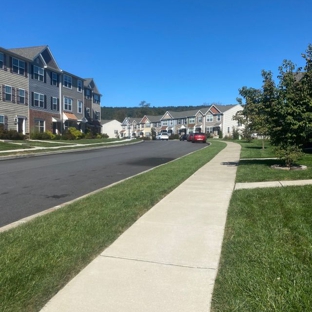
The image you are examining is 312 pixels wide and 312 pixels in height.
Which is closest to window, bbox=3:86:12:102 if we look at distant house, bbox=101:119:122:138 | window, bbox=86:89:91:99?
window, bbox=86:89:91:99

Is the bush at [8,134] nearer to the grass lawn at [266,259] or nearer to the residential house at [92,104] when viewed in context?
the residential house at [92,104]

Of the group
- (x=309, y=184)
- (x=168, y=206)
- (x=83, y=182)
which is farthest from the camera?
(x=83, y=182)

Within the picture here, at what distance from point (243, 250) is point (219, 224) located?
1.26 metres

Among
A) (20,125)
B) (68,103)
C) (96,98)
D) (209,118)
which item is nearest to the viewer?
(20,125)

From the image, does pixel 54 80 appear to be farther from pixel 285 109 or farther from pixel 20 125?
pixel 285 109

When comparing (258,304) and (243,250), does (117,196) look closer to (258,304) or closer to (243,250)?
(243,250)

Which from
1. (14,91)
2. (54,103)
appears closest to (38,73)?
(54,103)

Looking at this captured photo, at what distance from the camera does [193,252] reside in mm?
4230

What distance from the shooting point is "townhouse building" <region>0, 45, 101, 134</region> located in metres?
32.6

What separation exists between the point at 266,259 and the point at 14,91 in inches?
1355

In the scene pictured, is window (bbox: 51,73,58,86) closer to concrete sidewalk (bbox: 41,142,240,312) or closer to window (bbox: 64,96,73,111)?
window (bbox: 64,96,73,111)

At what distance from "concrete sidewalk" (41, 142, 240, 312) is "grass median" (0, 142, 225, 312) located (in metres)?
0.16

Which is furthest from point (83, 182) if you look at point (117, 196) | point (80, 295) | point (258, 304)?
point (258, 304)

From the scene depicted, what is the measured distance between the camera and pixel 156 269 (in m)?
3.74
